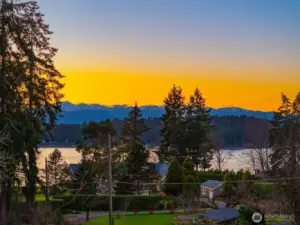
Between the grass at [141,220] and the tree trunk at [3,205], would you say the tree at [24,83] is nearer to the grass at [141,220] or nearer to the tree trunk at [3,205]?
the tree trunk at [3,205]

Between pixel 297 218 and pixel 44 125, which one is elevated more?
pixel 44 125

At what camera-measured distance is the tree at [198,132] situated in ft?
138

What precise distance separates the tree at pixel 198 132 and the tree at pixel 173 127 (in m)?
0.70

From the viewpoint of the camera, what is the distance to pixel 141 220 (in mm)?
26922

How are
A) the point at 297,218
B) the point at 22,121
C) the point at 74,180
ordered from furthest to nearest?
1. the point at 74,180
2. the point at 22,121
3. the point at 297,218

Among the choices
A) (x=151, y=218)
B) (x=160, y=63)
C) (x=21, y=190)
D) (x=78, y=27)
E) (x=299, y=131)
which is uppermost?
(x=78, y=27)

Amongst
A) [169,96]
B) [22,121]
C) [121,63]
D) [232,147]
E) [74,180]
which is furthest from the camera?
[232,147]

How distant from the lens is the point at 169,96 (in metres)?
45.7

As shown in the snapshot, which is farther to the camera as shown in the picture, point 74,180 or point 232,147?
point 232,147

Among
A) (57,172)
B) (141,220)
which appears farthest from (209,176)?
(57,172)

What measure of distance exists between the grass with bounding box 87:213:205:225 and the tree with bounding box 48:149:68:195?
13.7ft

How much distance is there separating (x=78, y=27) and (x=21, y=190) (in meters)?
10.1

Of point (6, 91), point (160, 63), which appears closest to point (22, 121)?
point (6, 91)

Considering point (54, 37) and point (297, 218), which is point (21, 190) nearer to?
point (54, 37)
